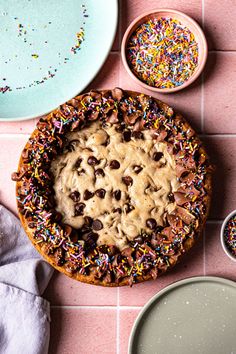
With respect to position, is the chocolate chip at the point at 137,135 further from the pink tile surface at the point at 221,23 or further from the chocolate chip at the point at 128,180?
the pink tile surface at the point at 221,23

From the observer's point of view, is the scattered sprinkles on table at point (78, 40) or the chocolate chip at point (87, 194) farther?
the scattered sprinkles on table at point (78, 40)

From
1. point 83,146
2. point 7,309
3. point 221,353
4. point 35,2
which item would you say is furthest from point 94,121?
point 221,353

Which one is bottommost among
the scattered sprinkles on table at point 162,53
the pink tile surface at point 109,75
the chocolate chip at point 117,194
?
the chocolate chip at point 117,194

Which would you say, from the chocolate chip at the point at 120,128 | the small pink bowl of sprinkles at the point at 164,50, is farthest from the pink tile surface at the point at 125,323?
the small pink bowl of sprinkles at the point at 164,50

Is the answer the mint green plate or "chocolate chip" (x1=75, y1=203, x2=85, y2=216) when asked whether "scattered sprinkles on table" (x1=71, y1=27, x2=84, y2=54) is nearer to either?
the mint green plate

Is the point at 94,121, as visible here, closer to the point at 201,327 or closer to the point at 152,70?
the point at 152,70

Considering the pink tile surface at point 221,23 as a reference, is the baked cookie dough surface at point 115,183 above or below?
below

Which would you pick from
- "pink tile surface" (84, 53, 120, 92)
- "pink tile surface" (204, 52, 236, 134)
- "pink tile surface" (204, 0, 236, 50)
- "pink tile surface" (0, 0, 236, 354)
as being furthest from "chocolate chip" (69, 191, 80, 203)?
"pink tile surface" (204, 0, 236, 50)
